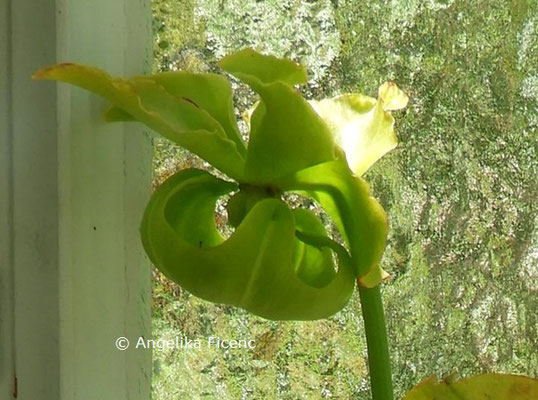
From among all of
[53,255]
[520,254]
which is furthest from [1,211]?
[520,254]

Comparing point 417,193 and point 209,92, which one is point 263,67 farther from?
point 417,193

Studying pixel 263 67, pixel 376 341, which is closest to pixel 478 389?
pixel 376 341

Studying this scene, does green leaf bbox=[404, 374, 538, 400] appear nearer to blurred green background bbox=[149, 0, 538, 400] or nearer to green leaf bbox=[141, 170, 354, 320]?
green leaf bbox=[141, 170, 354, 320]

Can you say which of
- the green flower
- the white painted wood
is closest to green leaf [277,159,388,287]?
the green flower

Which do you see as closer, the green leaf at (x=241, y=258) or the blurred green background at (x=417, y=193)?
the green leaf at (x=241, y=258)

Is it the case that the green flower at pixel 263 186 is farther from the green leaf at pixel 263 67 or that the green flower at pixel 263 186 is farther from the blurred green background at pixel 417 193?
the blurred green background at pixel 417 193

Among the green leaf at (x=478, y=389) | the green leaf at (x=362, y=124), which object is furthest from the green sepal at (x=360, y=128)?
the green leaf at (x=478, y=389)

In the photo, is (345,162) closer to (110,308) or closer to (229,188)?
(229,188)

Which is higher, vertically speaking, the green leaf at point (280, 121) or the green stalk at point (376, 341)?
the green leaf at point (280, 121)
